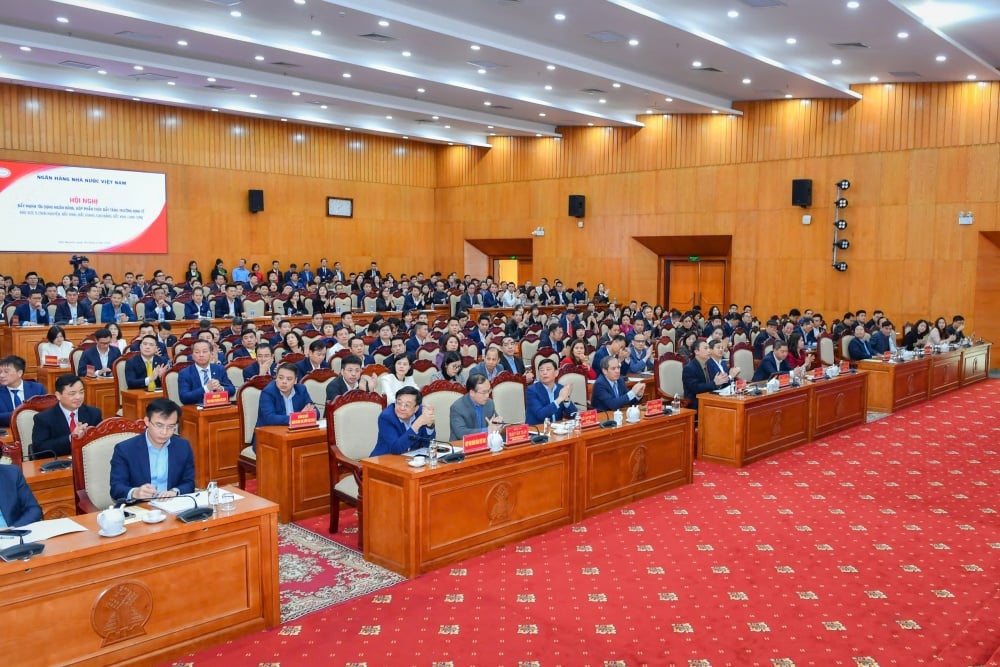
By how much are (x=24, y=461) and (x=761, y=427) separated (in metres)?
6.33

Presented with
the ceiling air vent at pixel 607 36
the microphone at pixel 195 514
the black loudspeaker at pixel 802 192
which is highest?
the ceiling air vent at pixel 607 36

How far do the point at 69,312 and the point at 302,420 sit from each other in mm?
7940

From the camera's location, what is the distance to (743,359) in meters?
10.1

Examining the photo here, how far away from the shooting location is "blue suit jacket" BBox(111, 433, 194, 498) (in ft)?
14.4

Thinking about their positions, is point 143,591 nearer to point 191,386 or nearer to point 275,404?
point 275,404

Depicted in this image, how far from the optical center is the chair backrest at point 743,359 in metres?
10.1

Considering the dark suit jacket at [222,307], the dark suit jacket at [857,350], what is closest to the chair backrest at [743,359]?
the dark suit jacket at [857,350]

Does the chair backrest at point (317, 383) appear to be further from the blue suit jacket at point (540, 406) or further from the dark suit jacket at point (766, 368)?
the dark suit jacket at point (766, 368)

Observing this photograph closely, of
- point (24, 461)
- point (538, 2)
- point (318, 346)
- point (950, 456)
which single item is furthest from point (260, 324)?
point (950, 456)

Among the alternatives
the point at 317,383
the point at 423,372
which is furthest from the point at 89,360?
the point at 423,372

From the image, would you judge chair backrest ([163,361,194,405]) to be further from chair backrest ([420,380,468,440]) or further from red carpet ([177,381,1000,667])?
red carpet ([177,381,1000,667])

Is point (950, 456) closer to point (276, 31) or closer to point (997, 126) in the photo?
point (997, 126)

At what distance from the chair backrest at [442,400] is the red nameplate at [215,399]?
1787mm

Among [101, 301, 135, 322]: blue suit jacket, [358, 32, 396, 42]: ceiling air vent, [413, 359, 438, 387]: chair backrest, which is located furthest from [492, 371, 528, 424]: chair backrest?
[101, 301, 135, 322]: blue suit jacket
